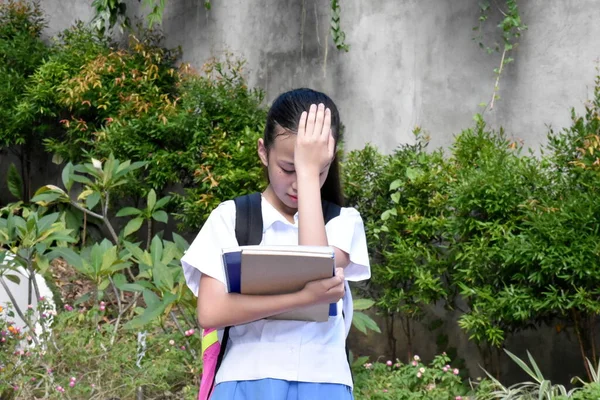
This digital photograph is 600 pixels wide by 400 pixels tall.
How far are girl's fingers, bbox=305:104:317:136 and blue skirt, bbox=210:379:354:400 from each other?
541mm

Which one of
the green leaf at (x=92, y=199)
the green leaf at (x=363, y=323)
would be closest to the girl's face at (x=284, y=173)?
the green leaf at (x=363, y=323)

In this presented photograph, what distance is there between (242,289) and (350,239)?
1.07 feet

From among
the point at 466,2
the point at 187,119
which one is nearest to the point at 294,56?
the point at 187,119

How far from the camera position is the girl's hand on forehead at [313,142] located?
1840mm

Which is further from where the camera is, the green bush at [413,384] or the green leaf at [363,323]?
the green leaf at [363,323]

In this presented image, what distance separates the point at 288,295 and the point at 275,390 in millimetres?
219

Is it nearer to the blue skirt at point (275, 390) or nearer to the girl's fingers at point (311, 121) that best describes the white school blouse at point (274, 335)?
the blue skirt at point (275, 390)

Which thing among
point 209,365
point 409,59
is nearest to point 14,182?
point 409,59

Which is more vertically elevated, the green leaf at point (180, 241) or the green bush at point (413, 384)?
the green leaf at point (180, 241)

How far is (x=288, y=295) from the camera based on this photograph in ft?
5.72

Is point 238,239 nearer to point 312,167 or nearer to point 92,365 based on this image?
point 312,167

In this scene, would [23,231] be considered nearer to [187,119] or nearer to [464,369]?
[187,119]

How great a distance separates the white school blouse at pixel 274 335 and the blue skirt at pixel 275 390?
1cm

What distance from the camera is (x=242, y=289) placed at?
1750mm
